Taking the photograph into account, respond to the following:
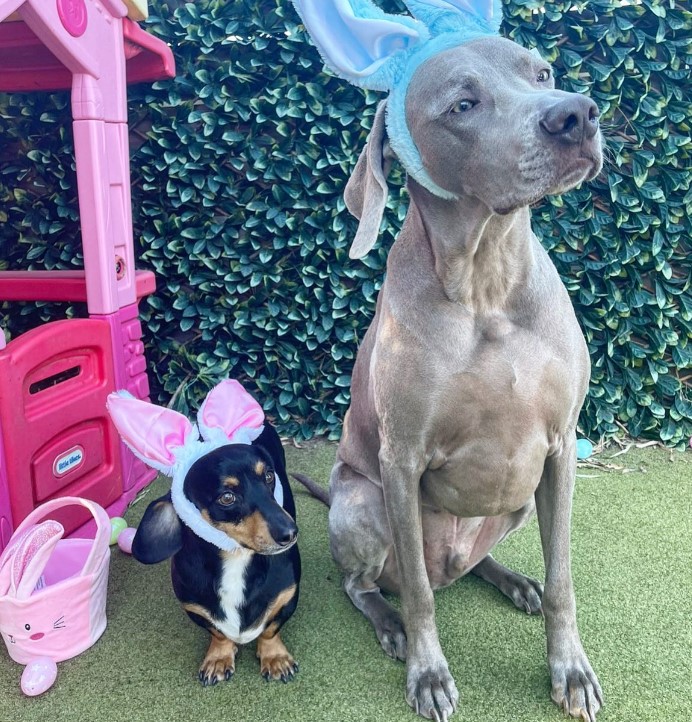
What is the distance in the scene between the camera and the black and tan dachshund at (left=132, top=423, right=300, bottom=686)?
1867 mm

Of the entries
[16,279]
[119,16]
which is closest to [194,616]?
[16,279]

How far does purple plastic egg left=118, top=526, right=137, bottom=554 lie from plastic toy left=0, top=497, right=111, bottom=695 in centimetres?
45

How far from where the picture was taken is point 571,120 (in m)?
1.42

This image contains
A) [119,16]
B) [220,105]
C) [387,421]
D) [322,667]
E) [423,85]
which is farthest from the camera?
[220,105]

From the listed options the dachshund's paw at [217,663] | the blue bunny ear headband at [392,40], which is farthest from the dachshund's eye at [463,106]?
the dachshund's paw at [217,663]

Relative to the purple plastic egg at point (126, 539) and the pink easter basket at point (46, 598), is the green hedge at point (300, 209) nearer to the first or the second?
the purple plastic egg at point (126, 539)

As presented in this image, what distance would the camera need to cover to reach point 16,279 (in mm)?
3291

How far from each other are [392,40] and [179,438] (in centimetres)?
131

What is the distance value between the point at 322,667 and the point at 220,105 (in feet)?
9.33

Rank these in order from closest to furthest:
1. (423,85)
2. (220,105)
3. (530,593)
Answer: (423,85)
(530,593)
(220,105)

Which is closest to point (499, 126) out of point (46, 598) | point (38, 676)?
point (46, 598)

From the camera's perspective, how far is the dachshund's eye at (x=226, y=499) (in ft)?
6.14

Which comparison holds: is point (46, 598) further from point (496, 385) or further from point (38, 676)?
point (496, 385)

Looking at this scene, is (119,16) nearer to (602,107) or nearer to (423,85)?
(423,85)
